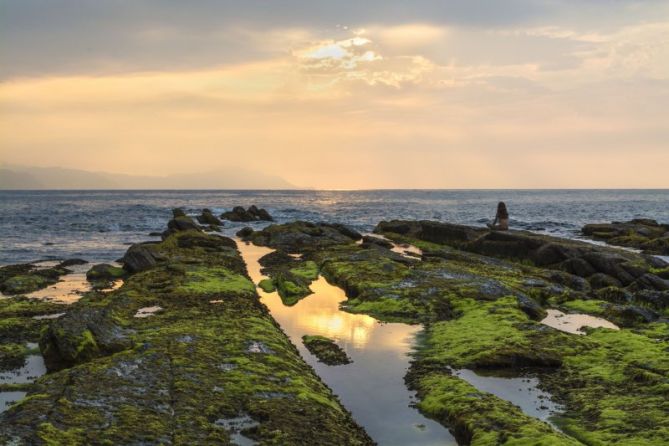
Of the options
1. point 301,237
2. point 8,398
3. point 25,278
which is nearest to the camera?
point 8,398

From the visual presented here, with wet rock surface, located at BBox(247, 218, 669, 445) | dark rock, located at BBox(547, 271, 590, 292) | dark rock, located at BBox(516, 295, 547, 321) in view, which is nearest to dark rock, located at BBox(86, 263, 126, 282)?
wet rock surface, located at BBox(247, 218, 669, 445)

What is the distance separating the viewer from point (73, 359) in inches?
612

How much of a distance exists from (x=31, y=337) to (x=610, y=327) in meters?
21.6

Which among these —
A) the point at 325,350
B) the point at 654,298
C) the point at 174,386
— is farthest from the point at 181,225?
the point at 174,386

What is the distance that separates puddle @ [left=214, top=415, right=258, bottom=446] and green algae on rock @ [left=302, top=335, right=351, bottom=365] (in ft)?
17.2

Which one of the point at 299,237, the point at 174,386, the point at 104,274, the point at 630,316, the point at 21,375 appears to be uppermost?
the point at 299,237

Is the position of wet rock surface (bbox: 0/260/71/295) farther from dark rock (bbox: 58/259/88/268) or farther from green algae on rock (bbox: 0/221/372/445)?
green algae on rock (bbox: 0/221/372/445)

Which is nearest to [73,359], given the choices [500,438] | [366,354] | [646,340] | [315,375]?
[315,375]

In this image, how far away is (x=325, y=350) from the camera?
711 inches

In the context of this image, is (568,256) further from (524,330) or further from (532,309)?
(524,330)

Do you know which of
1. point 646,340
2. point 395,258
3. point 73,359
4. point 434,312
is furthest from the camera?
point 395,258

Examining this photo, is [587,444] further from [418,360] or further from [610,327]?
[610,327]

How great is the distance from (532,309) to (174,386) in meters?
16.6

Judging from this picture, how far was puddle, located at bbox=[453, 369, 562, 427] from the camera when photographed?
13.6 m
